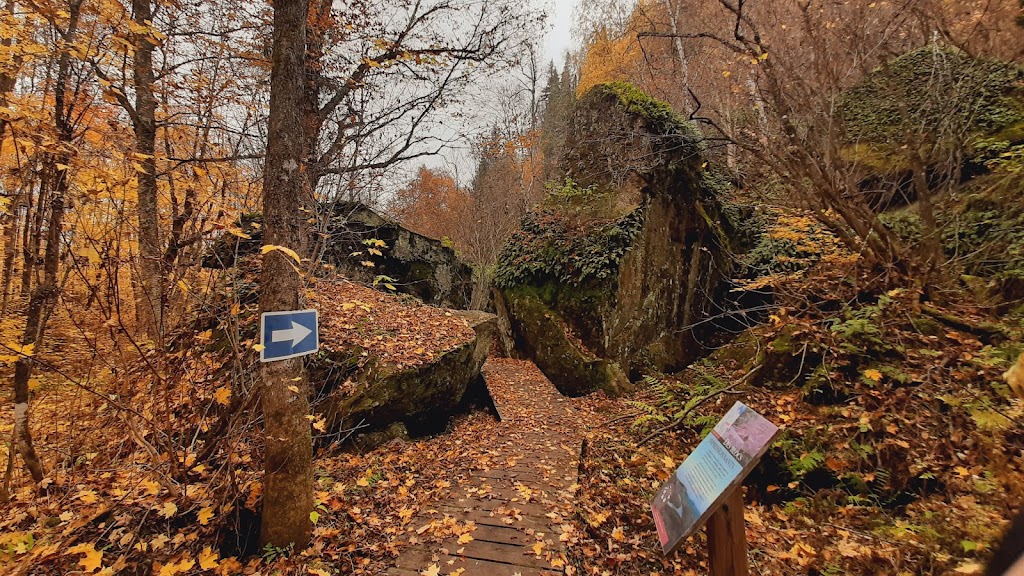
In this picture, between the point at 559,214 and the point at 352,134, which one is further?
the point at 559,214

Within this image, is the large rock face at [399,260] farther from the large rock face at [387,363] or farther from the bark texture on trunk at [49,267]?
the bark texture on trunk at [49,267]

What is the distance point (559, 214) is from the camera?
11.2 metres

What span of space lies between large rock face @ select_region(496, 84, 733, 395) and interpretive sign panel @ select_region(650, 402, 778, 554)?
6.29 m

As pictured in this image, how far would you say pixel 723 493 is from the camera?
1.93 metres

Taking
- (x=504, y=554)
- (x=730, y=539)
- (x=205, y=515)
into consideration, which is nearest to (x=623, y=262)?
(x=504, y=554)

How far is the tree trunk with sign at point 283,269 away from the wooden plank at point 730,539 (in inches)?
129

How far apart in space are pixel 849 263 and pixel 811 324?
1695mm

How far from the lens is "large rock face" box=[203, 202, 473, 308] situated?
428 inches

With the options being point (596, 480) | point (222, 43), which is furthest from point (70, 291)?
point (596, 480)

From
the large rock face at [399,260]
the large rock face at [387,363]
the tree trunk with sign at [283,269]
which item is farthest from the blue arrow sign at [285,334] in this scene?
the large rock face at [399,260]

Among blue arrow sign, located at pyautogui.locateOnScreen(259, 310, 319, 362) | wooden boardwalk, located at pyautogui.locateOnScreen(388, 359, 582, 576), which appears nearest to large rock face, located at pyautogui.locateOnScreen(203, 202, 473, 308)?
wooden boardwalk, located at pyautogui.locateOnScreen(388, 359, 582, 576)

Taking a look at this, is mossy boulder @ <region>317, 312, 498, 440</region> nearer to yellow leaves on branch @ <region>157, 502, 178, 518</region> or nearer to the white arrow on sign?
yellow leaves on branch @ <region>157, 502, 178, 518</region>

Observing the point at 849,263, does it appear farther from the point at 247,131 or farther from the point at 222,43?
the point at 222,43

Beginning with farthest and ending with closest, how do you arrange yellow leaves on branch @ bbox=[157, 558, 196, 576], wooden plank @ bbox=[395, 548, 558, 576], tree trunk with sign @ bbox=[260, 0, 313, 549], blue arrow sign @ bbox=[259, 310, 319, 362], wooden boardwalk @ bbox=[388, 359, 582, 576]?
wooden boardwalk @ bbox=[388, 359, 582, 576]
wooden plank @ bbox=[395, 548, 558, 576]
tree trunk with sign @ bbox=[260, 0, 313, 549]
blue arrow sign @ bbox=[259, 310, 319, 362]
yellow leaves on branch @ bbox=[157, 558, 196, 576]
